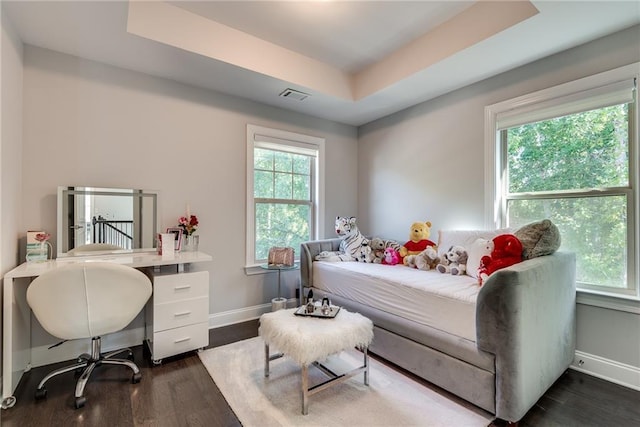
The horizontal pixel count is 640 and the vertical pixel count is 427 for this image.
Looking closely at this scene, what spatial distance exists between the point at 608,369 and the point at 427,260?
54.2 inches

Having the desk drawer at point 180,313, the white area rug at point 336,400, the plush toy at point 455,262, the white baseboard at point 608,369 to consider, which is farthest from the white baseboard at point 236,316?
the white baseboard at point 608,369

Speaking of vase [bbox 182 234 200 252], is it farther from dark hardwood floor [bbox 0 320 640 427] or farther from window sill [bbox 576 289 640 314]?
window sill [bbox 576 289 640 314]

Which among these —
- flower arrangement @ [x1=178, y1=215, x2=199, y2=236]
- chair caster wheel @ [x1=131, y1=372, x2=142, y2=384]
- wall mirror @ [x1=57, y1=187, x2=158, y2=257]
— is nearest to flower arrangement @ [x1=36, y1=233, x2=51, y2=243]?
wall mirror @ [x1=57, y1=187, x2=158, y2=257]

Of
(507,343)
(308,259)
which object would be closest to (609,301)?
(507,343)

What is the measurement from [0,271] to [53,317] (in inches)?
18.3

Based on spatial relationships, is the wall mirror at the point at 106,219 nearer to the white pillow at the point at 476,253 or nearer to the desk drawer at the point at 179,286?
the desk drawer at the point at 179,286

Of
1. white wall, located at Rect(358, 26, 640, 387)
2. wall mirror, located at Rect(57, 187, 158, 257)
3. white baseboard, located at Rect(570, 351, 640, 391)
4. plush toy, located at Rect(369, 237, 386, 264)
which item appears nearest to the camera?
white baseboard, located at Rect(570, 351, 640, 391)

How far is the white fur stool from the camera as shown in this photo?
5.13ft

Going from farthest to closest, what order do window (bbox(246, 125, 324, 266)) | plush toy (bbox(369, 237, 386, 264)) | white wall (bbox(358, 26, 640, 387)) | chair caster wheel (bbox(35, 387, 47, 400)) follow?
window (bbox(246, 125, 324, 266))
plush toy (bbox(369, 237, 386, 264))
white wall (bbox(358, 26, 640, 387))
chair caster wheel (bbox(35, 387, 47, 400))

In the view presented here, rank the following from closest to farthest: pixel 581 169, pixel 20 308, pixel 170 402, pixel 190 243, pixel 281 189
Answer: pixel 170 402, pixel 20 308, pixel 581 169, pixel 190 243, pixel 281 189

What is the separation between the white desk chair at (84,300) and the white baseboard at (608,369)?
3.16 meters

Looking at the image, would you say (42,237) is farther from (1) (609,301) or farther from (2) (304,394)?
(1) (609,301)

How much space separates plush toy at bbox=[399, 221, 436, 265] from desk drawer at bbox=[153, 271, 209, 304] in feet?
6.39

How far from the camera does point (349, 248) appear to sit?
3.20m
